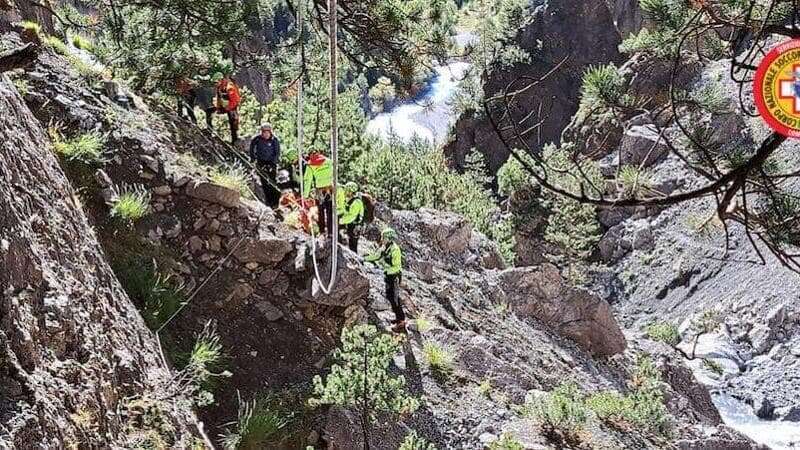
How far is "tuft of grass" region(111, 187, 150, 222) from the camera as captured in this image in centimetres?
810

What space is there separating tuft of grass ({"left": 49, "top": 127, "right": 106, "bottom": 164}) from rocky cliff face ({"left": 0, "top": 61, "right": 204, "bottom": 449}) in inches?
69.7

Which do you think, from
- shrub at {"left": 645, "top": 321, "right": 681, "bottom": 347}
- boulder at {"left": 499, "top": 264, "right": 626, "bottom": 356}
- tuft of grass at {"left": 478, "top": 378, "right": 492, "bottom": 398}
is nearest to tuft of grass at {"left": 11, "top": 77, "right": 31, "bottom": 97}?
tuft of grass at {"left": 478, "top": 378, "right": 492, "bottom": 398}

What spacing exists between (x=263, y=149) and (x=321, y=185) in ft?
5.05

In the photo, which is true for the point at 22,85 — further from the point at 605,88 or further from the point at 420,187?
the point at 420,187

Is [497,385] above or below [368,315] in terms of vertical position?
below

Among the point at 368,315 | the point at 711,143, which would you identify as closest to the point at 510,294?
the point at 368,315

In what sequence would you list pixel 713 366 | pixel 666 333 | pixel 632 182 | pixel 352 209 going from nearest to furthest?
pixel 632 182 < pixel 352 209 < pixel 713 366 < pixel 666 333

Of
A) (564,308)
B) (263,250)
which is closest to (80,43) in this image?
(263,250)

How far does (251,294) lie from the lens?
873cm

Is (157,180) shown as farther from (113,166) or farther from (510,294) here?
(510,294)

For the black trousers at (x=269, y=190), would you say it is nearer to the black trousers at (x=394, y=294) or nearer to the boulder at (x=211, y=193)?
the boulder at (x=211, y=193)

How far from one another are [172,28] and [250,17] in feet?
2.62

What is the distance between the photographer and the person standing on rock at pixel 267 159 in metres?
10.7

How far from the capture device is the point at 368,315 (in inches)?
378
